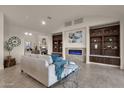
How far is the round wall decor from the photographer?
5535 millimetres

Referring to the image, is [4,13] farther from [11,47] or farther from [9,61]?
[9,61]

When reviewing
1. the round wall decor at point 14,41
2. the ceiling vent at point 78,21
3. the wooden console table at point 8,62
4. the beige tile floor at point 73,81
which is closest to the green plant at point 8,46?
the round wall decor at point 14,41

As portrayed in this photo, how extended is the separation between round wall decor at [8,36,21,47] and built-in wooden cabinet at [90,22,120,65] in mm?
5187

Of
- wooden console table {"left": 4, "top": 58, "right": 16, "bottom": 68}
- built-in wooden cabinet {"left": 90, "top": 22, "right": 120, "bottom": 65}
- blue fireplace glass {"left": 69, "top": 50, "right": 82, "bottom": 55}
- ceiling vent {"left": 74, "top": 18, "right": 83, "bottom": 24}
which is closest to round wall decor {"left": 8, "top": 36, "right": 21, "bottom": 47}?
wooden console table {"left": 4, "top": 58, "right": 16, "bottom": 68}

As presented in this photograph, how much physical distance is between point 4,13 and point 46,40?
4.43m

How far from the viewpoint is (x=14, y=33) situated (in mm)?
5746

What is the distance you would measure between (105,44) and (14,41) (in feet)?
19.9

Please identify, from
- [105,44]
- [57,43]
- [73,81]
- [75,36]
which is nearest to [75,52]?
[75,36]

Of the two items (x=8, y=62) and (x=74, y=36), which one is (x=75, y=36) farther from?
(x=8, y=62)

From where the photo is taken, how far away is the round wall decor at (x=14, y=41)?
554cm

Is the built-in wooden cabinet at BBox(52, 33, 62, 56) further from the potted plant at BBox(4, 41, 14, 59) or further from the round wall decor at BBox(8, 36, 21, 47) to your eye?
the potted plant at BBox(4, 41, 14, 59)

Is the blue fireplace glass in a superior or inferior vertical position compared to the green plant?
inferior

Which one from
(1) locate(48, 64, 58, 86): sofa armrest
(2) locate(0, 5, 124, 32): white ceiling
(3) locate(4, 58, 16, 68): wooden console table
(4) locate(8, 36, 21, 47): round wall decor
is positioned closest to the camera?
(1) locate(48, 64, 58, 86): sofa armrest
